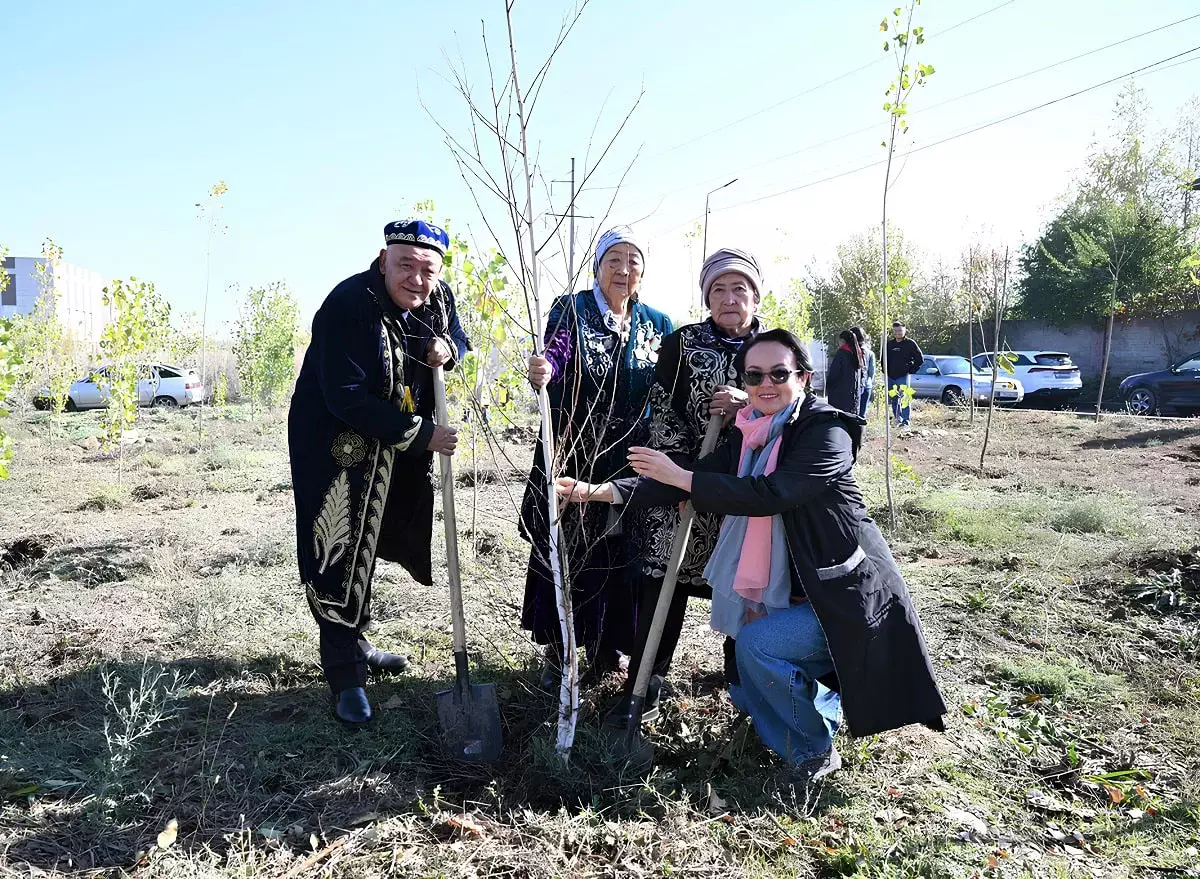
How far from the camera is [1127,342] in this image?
78.2ft

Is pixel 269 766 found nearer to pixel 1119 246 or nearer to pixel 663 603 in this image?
pixel 663 603

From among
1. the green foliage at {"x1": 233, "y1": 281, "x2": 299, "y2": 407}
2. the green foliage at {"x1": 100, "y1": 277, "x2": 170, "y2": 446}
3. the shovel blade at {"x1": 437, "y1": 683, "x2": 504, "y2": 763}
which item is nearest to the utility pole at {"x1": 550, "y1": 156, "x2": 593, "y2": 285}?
the shovel blade at {"x1": 437, "y1": 683, "x2": 504, "y2": 763}

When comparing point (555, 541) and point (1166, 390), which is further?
point (1166, 390)

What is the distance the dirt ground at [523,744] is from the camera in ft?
7.50

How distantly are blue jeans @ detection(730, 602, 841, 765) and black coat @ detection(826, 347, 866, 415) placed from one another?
234 inches

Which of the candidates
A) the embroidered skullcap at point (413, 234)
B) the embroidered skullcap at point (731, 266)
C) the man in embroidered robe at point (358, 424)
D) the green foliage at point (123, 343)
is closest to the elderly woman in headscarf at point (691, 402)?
the embroidered skullcap at point (731, 266)

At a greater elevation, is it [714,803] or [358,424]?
[358,424]

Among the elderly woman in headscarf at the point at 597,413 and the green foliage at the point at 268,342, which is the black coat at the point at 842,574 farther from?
the green foliage at the point at 268,342

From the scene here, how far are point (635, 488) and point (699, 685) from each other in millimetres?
1241

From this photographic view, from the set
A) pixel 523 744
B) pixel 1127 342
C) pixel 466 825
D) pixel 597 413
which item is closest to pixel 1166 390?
pixel 1127 342

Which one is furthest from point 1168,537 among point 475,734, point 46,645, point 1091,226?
point 1091,226

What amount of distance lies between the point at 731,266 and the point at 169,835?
2.42m

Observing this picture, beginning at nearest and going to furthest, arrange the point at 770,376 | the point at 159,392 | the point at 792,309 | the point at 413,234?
1. the point at 770,376
2. the point at 413,234
3. the point at 792,309
4. the point at 159,392

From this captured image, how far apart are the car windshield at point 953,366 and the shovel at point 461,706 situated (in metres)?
18.9
